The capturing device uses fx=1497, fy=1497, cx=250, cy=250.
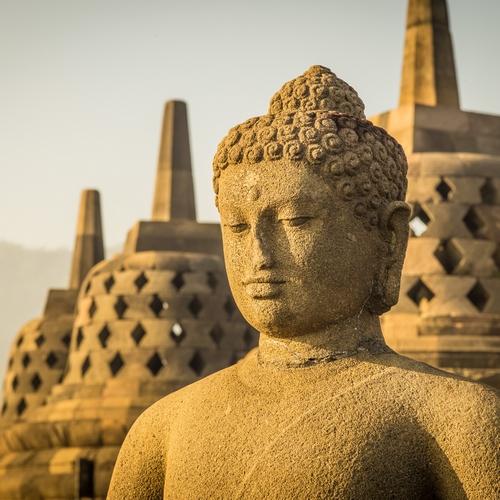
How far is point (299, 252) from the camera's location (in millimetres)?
5801

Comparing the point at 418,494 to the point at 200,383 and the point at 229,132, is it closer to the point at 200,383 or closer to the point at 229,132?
the point at 200,383

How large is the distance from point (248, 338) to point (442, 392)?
1483cm

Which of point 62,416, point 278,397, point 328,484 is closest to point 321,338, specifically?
point 278,397

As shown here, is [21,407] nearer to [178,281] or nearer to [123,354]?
[123,354]

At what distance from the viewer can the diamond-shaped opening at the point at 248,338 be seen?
20.2m

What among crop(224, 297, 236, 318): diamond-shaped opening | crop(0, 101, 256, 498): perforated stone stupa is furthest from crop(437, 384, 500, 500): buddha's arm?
crop(224, 297, 236, 318): diamond-shaped opening

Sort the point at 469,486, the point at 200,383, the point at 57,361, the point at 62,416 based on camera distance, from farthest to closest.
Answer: the point at 57,361, the point at 62,416, the point at 200,383, the point at 469,486

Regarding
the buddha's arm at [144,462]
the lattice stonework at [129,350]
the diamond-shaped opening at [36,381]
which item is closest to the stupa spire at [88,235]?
the diamond-shaped opening at [36,381]

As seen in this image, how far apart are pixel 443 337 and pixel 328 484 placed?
7214 mm

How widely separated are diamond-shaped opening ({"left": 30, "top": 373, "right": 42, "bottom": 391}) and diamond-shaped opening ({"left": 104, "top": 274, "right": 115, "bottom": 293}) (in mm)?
4365

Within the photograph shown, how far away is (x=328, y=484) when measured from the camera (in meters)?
5.39

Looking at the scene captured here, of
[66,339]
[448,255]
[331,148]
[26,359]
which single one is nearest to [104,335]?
[66,339]

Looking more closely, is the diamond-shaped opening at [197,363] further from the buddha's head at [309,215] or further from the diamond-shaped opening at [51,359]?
the buddha's head at [309,215]

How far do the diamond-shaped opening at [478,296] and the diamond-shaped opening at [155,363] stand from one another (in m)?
6.91
